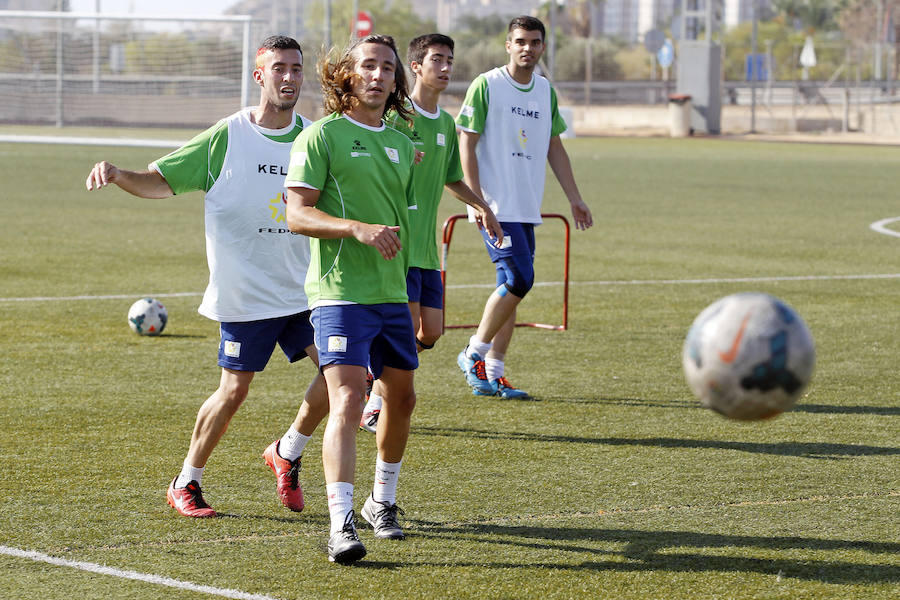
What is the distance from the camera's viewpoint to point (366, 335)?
550 centimetres

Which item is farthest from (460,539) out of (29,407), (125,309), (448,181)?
(125,309)

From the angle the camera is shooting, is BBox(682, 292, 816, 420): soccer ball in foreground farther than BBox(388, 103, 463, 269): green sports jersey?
No

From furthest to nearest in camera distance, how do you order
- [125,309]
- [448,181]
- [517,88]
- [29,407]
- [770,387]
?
1. [125,309]
2. [517,88]
3. [29,407]
4. [448,181]
5. [770,387]

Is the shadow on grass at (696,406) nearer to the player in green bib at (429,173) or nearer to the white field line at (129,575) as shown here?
the player in green bib at (429,173)

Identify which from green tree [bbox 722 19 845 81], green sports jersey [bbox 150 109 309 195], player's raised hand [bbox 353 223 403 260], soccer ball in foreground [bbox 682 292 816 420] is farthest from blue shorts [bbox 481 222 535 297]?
green tree [bbox 722 19 845 81]

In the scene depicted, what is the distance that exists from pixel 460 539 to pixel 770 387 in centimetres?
176

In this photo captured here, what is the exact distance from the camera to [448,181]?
24.3 feet

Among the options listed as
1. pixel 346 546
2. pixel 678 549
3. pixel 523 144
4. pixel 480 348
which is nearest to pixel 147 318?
pixel 480 348

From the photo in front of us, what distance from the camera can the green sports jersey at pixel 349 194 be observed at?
550 cm

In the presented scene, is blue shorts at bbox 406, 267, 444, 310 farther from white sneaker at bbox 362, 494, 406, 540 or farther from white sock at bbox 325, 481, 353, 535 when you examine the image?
white sock at bbox 325, 481, 353, 535

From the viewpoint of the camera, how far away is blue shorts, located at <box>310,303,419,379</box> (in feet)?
18.0

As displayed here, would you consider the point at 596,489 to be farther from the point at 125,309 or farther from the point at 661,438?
the point at 125,309

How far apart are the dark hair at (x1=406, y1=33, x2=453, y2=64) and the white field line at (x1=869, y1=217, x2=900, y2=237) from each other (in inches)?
513

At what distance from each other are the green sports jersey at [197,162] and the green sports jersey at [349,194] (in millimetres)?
665
